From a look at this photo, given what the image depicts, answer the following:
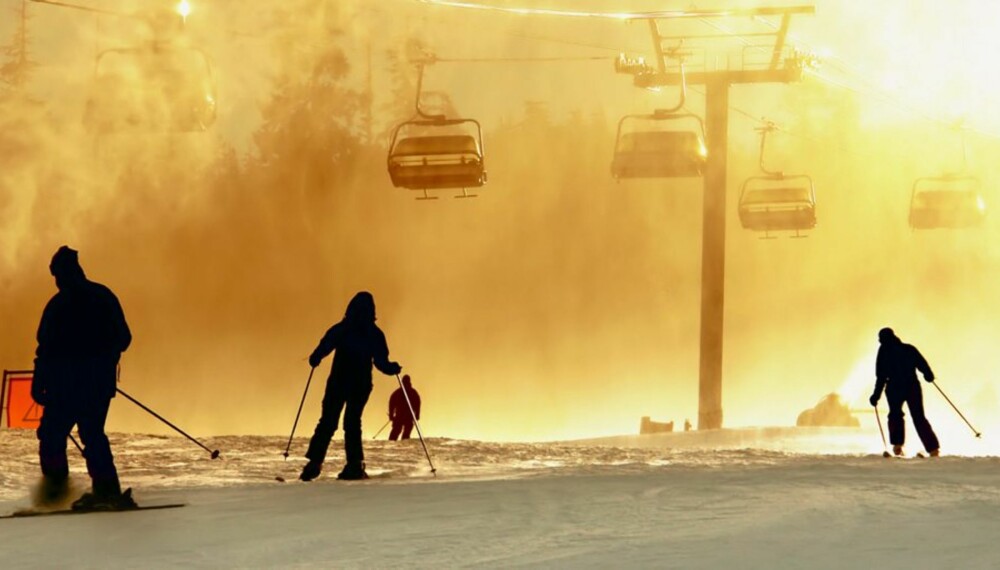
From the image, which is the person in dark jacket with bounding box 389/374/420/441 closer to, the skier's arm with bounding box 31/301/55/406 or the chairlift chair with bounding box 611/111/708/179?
the chairlift chair with bounding box 611/111/708/179

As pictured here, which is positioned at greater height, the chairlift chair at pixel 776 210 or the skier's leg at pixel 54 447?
the chairlift chair at pixel 776 210

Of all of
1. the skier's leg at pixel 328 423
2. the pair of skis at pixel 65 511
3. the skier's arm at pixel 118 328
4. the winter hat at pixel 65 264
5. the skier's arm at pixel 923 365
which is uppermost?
the skier's arm at pixel 923 365

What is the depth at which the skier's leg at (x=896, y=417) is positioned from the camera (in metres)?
17.1

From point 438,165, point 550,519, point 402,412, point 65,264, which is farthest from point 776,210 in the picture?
point 550,519

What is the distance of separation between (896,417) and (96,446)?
9275mm

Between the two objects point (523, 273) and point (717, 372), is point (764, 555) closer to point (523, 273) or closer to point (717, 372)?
point (717, 372)

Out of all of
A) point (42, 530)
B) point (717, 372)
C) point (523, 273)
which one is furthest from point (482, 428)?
point (42, 530)

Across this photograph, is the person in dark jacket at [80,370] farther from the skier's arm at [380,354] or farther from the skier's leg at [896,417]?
the skier's leg at [896,417]

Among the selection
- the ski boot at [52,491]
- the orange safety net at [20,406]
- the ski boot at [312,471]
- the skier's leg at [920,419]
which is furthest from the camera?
the orange safety net at [20,406]

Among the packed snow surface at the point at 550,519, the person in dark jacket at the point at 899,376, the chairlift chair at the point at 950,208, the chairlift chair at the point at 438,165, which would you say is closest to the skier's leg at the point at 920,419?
the person in dark jacket at the point at 899,376

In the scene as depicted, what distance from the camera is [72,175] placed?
68062mm

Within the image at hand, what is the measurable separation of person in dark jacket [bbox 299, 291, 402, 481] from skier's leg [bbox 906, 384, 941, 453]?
6.14 m

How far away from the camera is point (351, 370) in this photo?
13.3 metres

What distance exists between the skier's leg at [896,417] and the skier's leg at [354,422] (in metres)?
6.12
